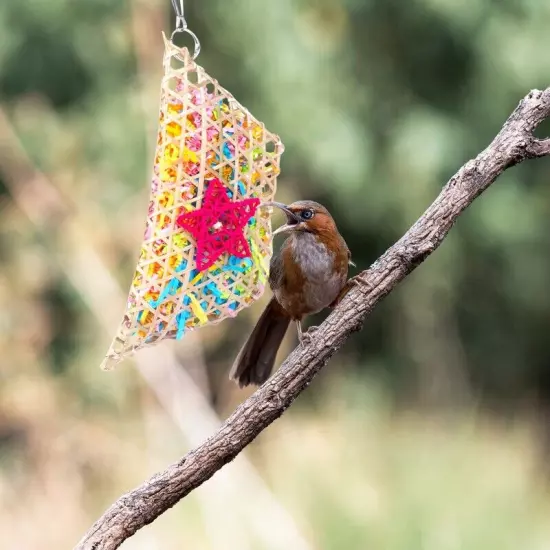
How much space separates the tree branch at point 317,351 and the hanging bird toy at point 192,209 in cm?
30

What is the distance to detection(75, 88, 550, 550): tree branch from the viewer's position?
8.14ft

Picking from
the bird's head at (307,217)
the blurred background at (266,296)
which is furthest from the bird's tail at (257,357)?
the blurred background at (266,296)

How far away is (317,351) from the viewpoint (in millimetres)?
2512

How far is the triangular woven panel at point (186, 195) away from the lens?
251 cm

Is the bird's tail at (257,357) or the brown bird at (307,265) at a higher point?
the brown bird at (307,265)

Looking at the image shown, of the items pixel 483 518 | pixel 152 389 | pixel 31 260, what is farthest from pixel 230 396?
pixel 483 518

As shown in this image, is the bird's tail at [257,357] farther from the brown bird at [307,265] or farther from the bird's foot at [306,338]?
the bird's foot at [306,338]

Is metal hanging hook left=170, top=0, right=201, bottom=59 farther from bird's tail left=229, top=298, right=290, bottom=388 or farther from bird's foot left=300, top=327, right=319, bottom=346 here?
bird's tail left=229, top=298, right=290, bottom=388

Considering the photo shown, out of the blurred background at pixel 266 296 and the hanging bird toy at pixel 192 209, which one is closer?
the hanging bird toy at pixel 192 209

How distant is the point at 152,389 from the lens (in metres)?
7.32

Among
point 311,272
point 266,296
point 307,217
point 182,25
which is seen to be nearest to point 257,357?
point 311,272

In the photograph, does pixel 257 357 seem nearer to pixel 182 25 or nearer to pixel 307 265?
pixel 307 265

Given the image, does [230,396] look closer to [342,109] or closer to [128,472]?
[128,472]

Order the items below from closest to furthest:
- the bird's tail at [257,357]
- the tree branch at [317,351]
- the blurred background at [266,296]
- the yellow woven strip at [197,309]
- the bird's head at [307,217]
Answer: the tree branch at [317,351] < the yellow woven strip at [197,309] < the bird's head at [307,217] < the bird's tail at [257,357] < the blurred background at [266,296]
